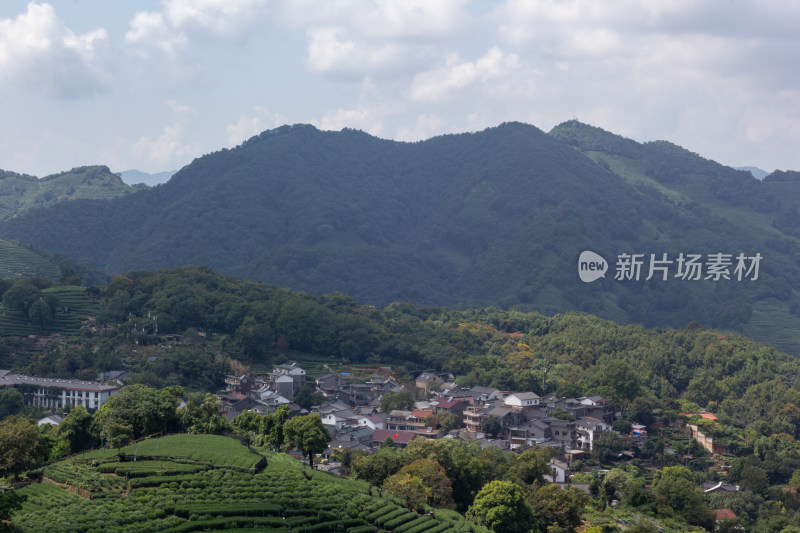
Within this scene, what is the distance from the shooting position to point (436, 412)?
160 ft

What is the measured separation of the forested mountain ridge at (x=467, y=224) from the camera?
370 feet

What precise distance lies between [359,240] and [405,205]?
2488 centimetres

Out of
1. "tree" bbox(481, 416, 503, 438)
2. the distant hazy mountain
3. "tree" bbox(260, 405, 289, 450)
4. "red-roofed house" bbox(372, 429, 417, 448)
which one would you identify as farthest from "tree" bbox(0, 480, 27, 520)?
the distant hazy mountain

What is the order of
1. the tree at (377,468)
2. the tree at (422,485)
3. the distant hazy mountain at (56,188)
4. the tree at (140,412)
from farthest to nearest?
the distant hazy mountain at (56,188) < the tree at (377,468) < the tree at (140,412) < the tree at (422,485)

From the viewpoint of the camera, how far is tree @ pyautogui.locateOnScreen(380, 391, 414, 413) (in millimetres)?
50625

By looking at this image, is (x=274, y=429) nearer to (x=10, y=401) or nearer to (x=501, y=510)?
(x=501, y=510)

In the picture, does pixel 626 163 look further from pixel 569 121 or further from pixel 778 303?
pixel 778 303

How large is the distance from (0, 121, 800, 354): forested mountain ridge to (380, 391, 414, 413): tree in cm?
5521

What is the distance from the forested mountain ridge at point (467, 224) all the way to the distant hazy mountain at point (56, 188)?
29.3 feet

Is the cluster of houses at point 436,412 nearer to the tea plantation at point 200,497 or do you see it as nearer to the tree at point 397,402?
the tree at point 397,402

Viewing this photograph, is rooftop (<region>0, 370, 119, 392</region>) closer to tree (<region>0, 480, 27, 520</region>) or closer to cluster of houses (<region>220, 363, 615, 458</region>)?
cluster of houses (<region>220, 363, 615, 458</region>)

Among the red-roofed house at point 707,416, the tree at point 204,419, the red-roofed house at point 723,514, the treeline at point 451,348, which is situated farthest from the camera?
the treeline at point 451,348

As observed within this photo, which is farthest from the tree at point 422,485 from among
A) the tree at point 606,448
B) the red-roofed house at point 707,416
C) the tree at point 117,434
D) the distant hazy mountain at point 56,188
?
the distant hazy mountain at point 56,188

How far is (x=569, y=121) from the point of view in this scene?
177625 millimetres
